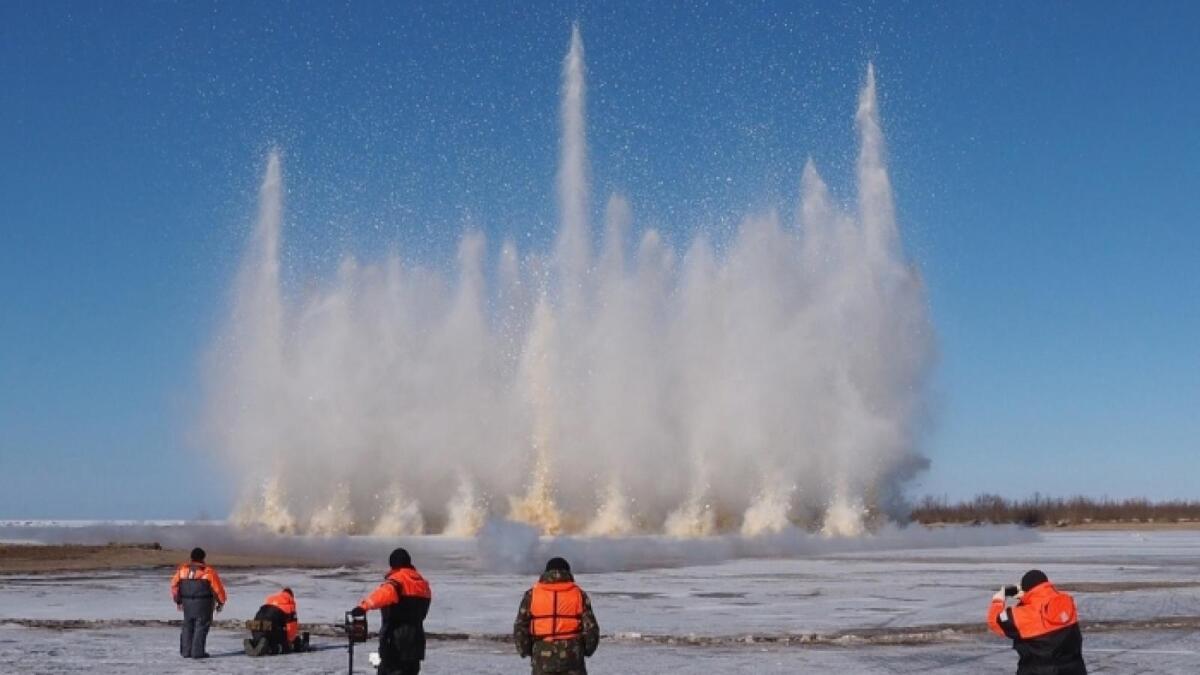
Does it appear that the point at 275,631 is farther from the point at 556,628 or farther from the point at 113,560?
the point at 113,560

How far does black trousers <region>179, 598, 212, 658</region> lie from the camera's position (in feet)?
65.8

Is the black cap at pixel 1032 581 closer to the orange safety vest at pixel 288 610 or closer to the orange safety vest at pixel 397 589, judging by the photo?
the orange safety vest at pixel 397 589

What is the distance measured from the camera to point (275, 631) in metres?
20.7

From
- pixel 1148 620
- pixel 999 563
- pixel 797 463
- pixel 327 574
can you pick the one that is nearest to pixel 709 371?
pixel 797 463

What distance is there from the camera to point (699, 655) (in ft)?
68.1

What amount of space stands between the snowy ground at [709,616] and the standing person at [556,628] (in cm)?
733

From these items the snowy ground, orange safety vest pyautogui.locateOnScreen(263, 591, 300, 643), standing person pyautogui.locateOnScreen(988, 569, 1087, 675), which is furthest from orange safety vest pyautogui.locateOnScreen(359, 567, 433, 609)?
orange safety vest pyautogui.locateOnScreen(263, 591, 300, 643)

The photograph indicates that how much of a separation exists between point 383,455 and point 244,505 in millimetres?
13067

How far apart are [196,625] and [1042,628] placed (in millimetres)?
13708

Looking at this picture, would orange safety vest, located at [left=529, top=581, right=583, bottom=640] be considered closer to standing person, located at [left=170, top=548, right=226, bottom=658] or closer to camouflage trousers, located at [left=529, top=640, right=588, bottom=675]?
camouflage trousers, located at [left=529, top=640, right=588, bottom=675]

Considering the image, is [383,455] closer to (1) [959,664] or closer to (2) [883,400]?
(2) [883,400]

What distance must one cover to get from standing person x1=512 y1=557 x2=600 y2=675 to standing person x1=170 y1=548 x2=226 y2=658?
33.3 ft

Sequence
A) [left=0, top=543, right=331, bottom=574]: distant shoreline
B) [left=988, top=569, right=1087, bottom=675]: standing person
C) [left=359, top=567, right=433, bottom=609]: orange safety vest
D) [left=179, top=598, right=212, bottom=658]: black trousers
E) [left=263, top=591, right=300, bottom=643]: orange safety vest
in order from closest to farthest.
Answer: [left=988, top=569, right=1087, bottom=675]: standing person, [left=359, top=567, right=433, bottom=609]: orange safety vest, [left=179, top=598, right=212, bottom=658]: black trousers, [left=263, top=591, right=300, bottom=643]: orange safety vest, [left=0, top=543, right=331, bottom=574]: distant shoreline

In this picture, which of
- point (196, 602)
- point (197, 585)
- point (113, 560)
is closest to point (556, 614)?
point (196, 602)
